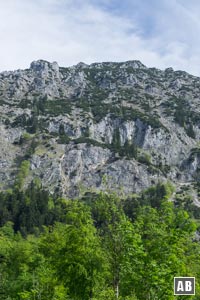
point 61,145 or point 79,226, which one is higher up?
point 61,145

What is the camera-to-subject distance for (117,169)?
617ft

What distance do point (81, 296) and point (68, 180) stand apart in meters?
156

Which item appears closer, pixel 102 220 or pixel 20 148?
pixel 102 220

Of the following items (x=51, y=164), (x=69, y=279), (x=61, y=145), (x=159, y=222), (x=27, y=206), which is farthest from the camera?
(x=61, y=145)

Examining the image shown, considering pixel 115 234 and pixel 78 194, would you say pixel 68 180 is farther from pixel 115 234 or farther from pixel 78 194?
pixel 115 234

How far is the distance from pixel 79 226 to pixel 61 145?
171 m

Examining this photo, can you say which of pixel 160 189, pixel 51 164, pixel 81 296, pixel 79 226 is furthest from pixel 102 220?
pixel 51 164

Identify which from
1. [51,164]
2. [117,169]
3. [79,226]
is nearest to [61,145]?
[51,164]

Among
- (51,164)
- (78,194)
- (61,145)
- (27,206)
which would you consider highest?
(61,145)

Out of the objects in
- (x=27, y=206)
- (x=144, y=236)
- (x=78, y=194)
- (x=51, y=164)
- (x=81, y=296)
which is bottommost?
(x=81, y=296)

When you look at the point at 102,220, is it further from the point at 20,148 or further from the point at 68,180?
the point at 20,148

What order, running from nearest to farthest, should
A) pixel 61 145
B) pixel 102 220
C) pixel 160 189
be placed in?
pixel 102 220 → pixel 160 189 → pixel 61 145

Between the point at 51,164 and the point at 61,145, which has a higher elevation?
the point at 61,145

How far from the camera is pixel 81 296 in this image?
1082 inches
